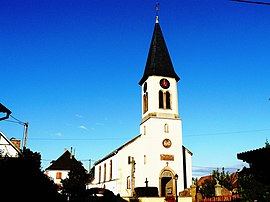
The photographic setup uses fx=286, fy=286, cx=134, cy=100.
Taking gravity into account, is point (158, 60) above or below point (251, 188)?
above

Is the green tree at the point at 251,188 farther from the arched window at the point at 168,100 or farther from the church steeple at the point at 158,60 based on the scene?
the church steeple at the point at 158,60

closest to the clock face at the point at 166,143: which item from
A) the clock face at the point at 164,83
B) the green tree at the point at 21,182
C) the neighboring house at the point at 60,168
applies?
Answer: the clock face at the point at 164,83

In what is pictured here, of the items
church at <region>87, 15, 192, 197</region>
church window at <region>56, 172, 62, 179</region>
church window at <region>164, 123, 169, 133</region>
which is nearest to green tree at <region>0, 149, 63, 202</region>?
church at <region>87, 15, 192, 197</region>

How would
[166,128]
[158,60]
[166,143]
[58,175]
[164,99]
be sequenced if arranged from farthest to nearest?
[58,175] < [158,60] < [164,99] < [166,128] < [166,143]

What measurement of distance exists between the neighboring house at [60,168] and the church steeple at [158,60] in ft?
102

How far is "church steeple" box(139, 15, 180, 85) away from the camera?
116 ft

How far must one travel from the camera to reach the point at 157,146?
32094 mm

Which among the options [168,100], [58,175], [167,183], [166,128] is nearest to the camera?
[167,183]

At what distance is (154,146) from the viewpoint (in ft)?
105

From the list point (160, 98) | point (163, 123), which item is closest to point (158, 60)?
point (160, 98)

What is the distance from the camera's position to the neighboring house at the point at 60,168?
5844cm

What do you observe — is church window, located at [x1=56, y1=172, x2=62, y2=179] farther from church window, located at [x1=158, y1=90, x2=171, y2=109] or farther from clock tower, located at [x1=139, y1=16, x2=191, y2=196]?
church window, located at [x1=158, y1=90, x2=171, y2=109]

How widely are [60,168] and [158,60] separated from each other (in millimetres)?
34929

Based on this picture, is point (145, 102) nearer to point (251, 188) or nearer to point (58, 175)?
point (251, 188)
